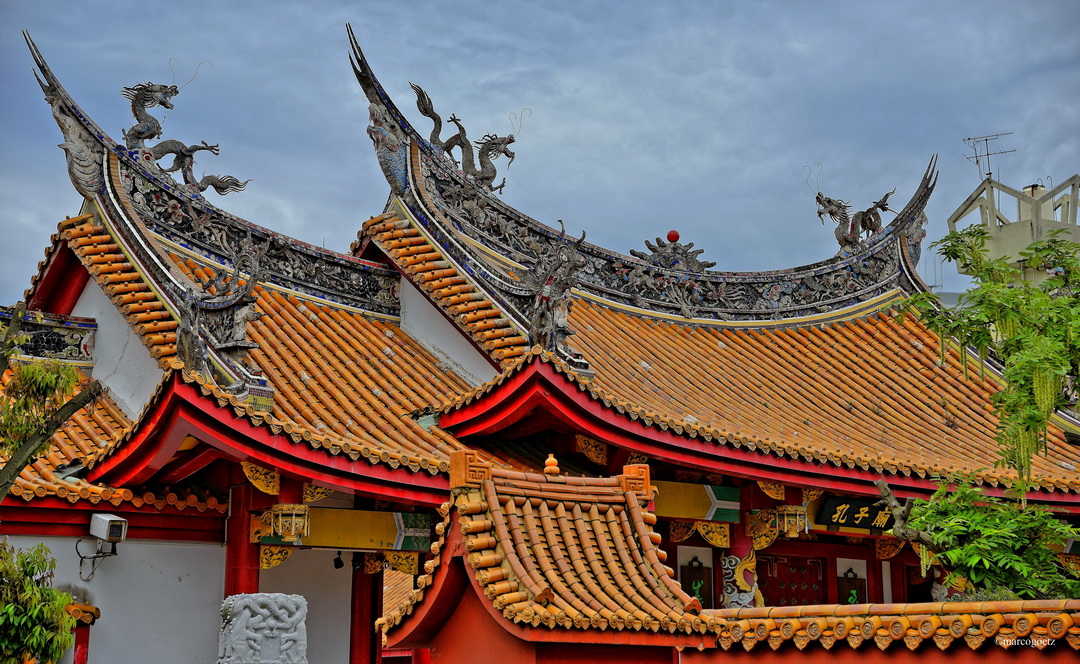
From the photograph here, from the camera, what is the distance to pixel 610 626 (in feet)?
20.5

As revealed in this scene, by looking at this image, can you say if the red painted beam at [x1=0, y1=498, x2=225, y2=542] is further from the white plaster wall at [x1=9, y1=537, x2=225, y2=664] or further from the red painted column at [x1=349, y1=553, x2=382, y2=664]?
the red painted column at [x1=349, y1=553, x2=382, y2=664]

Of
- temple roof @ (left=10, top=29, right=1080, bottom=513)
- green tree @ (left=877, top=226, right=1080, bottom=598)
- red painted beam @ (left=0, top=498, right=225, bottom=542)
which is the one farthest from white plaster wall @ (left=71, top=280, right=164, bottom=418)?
green tree @ (left=877, top=226, right=1080, bottom=598)

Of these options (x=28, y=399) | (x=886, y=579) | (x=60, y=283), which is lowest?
(x=886, y=579)

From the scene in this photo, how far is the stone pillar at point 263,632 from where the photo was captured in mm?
7828

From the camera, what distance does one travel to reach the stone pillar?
7828 millimetres

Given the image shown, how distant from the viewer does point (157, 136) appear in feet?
39.1

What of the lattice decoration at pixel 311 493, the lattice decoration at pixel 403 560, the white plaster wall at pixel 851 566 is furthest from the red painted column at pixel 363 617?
the white plaster wall at pixel 851 566

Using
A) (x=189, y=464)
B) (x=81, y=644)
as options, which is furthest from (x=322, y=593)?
(x=81, y=644)

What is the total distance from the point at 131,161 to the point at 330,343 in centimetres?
246

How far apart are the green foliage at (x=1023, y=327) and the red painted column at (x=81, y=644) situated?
6275mm

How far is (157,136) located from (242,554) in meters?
4.52

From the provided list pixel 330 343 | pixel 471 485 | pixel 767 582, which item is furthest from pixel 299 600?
pixel 767 582

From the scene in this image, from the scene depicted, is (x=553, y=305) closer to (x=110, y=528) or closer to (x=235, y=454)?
(x=235, y=454)

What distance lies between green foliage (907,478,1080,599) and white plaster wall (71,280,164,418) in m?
6.17
